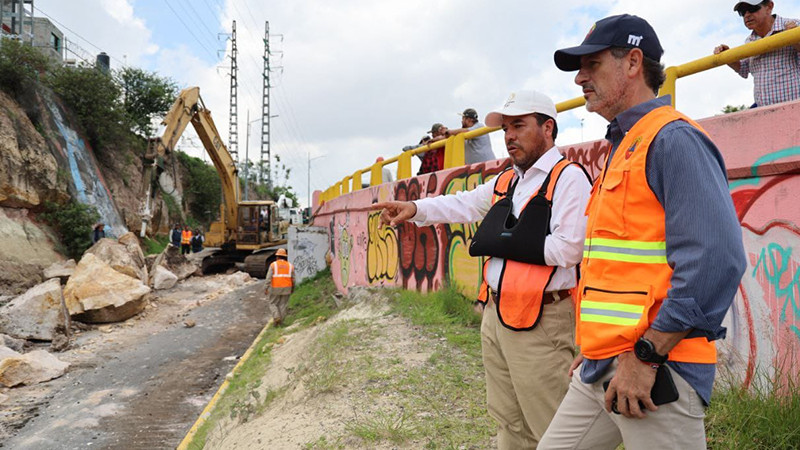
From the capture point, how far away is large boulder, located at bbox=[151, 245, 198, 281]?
1940 centimetres

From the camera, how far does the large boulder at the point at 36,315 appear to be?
11.8m

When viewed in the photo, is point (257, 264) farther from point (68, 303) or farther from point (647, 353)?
point (647, 353)

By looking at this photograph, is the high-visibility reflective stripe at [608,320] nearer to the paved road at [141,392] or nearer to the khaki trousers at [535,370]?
the khaki trousers at [535,370]

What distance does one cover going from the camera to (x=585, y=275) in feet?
5.66

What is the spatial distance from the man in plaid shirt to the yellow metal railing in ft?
0.67

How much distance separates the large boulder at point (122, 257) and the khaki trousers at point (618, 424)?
55.0 ft

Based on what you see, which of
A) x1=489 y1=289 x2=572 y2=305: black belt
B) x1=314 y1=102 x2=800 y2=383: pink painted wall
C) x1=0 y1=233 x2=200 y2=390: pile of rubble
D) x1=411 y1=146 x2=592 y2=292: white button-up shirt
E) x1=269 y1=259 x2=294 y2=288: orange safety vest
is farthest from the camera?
x1=269 y1=259 x2=294 y2=288: orange safety vest

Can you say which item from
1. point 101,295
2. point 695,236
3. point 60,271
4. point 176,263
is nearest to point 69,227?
point 176,263

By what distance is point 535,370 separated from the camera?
2434 millimetres

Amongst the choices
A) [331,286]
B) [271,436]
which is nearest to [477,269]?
[271,436]

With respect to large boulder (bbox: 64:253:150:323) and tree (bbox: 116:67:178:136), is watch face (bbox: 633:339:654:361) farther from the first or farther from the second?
tree (bbox: 116:67:178:136)

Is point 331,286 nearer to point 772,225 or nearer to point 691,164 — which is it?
point 772,225

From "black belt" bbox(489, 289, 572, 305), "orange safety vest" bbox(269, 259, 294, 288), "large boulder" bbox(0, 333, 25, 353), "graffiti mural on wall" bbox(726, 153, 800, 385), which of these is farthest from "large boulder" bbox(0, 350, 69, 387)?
"graffiti mural on wall" bbox(726, 153, 800, 385)

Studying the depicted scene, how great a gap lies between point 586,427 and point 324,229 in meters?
14.3
